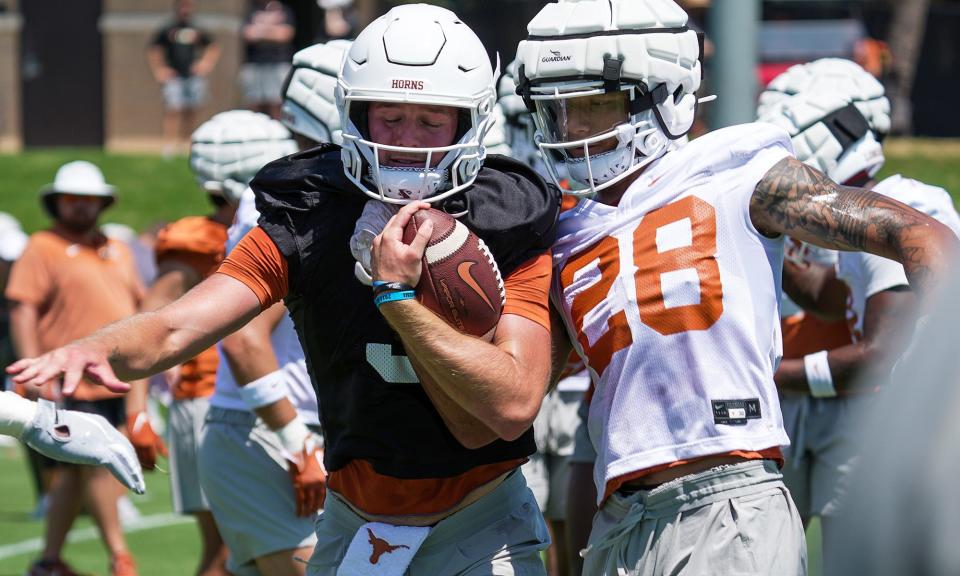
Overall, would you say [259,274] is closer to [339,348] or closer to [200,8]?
[339,348]

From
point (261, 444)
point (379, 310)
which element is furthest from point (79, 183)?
point (379, 310)

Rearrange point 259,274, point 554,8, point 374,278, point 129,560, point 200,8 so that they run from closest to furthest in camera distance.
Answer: point 374,278 < point 259,274 < point 554,8 < point 129,560 < point 200,8

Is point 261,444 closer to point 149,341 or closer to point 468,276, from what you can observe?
point 149,341

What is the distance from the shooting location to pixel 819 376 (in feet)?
18.7

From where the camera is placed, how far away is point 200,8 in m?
25.7

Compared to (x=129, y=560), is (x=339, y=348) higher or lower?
higher

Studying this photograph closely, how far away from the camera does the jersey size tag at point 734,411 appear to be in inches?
148

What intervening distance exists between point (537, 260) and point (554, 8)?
28.3 inches

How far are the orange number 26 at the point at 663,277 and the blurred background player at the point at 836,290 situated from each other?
1.68 m

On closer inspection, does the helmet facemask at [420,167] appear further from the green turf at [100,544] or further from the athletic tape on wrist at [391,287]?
the green turf at [100,544]

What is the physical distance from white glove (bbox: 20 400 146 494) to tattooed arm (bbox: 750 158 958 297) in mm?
1631

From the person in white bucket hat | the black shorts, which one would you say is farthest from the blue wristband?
the person in white bucket hat

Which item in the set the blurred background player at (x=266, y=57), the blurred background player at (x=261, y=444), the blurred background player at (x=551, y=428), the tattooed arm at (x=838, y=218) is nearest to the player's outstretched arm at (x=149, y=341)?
the tattooed arm at (x=838, y=218)

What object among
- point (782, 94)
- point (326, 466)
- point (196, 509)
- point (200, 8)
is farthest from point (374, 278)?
point (200, 8)
